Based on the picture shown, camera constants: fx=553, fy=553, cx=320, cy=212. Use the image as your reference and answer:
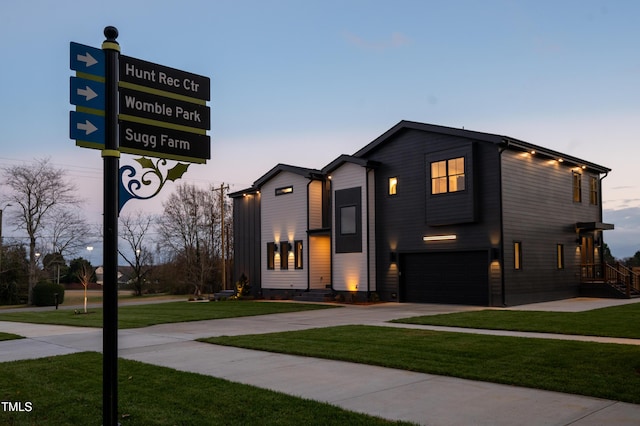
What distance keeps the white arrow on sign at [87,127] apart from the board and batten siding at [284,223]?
24.6 m

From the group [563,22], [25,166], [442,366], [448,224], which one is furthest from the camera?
[25,166]

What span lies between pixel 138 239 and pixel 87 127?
47972 mm

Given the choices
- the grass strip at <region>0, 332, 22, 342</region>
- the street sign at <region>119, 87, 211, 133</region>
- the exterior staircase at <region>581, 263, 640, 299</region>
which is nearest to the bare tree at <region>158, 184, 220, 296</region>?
the exterior staircase at <region>581, 263, 640, 299</region>

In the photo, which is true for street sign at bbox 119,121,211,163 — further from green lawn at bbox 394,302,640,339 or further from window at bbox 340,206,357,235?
window at bbox 340,206,357,235

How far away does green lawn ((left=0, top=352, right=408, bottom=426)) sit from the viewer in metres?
5.69

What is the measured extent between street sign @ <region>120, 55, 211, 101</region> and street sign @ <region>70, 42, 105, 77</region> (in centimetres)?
21

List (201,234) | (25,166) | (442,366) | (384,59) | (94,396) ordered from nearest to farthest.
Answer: (94,396), (442,366), (384,59), (25,166), (201,234)

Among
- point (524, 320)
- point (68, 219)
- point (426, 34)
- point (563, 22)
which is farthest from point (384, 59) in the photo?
point (68, 219)

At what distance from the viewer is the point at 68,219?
38.7 m

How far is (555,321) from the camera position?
48.1 feet

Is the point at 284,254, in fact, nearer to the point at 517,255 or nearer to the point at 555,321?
the point at 517,255

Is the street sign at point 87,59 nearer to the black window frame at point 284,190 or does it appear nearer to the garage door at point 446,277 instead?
the garage door at point 446,277

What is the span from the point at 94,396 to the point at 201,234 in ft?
134

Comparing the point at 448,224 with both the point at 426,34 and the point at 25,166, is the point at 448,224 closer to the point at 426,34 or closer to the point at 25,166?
the point at 426,34
